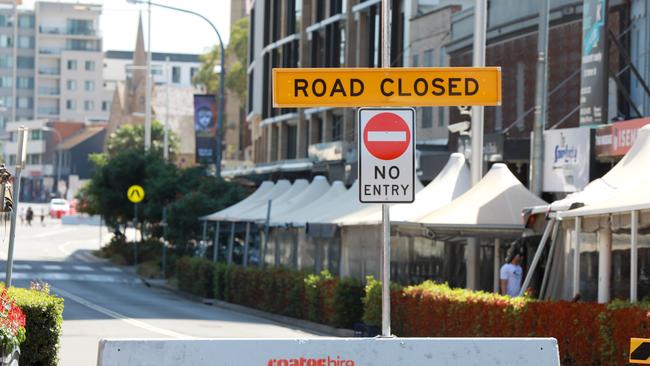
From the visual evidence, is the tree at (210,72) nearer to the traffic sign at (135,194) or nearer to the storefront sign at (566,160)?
the traffic sign at (135,194)

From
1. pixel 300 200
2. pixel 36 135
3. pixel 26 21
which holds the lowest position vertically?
pixel 300 200

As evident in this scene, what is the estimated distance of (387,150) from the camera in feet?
37.8

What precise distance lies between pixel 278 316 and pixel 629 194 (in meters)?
15.8

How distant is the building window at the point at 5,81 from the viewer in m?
188

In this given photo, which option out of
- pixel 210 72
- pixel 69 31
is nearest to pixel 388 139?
pixel 210 72

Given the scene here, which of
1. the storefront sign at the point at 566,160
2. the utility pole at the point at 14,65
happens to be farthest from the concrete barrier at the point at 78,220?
the utility pole at the point at 14,65

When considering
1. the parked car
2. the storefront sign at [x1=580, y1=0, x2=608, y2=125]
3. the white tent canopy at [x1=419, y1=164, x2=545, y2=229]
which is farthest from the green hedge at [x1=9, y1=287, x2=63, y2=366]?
the parked car

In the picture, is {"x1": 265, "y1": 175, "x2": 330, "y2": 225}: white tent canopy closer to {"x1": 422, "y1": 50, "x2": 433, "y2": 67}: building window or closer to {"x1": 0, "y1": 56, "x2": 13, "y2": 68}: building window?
{"x1": 422, "y1": 50, "x2": 433, "y2": 67}: building window

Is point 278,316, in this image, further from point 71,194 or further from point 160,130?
point 71,194

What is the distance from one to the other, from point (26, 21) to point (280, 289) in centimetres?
16009

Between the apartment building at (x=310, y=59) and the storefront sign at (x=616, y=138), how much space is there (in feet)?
65.9

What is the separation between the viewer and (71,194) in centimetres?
13338

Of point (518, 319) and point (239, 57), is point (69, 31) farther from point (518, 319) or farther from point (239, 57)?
point (518, 319)

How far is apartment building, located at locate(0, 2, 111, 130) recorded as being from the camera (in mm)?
187500
